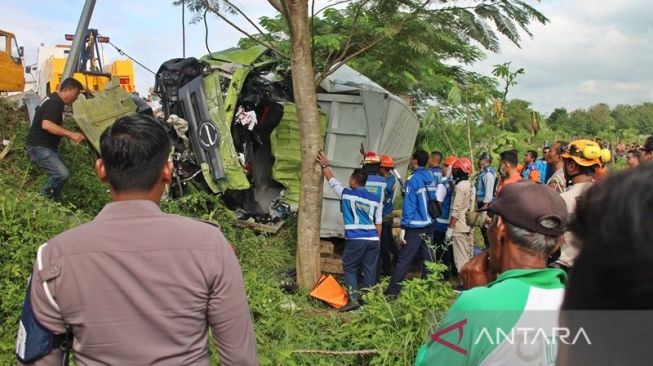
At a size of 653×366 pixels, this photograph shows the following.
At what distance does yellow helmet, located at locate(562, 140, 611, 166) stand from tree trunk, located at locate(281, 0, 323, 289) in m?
2.45

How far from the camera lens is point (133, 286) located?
5.55 feet

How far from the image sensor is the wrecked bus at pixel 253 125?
7.43 meters

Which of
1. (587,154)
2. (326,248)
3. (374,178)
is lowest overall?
(326,248)

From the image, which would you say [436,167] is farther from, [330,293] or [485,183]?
[330,293]

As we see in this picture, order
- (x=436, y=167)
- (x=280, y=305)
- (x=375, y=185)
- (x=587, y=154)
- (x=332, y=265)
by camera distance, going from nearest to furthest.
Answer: (x=587, y=154) → (x=280, y=305) → (x=375, y=185) → (x=332, y=265) → (x=436, y=167)

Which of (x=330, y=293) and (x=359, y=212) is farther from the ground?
(x=359, y=212)

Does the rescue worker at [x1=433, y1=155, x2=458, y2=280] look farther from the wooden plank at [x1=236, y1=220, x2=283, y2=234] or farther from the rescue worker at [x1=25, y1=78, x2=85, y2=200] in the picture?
the rescue worker at [x1=25, y1=78, x2=85, y2=200]

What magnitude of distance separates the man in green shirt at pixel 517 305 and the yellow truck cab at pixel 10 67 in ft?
53.5

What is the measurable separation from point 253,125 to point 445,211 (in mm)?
2898

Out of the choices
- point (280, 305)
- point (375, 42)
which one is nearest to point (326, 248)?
point (280, 305)

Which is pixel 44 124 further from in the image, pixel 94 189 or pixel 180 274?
pixel 180 274

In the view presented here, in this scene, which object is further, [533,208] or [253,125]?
[253,125]

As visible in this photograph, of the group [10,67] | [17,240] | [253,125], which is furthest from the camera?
[10,67]

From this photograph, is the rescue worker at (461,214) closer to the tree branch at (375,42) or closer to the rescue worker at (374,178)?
the rescue worker at (374,178)
